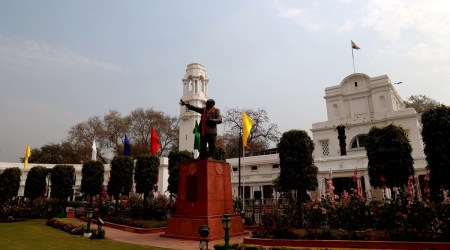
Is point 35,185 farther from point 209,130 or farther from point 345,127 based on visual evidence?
point 345,127

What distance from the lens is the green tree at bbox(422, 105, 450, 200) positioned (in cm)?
1216

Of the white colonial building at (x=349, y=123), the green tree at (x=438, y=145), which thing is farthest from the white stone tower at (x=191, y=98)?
the green tree at (x=438, y=145)

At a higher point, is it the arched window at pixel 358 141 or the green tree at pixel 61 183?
the arched window at pixel 358 141

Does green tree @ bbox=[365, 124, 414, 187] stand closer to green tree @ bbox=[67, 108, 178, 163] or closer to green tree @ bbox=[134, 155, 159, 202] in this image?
green tree @ bbox=[134, 155, 159, 202]

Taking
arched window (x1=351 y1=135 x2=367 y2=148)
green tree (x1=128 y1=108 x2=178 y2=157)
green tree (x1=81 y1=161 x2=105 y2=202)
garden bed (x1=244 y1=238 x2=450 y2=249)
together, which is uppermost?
green tree (x1=128 y1=108 x2=178 y2=157)

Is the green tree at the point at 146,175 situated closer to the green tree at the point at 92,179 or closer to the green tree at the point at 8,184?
the green tree at the point at 92,179

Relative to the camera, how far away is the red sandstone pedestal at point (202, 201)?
453 inches

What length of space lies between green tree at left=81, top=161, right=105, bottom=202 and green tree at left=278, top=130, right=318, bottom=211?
16196mm

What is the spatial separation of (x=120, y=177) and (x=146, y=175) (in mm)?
1964

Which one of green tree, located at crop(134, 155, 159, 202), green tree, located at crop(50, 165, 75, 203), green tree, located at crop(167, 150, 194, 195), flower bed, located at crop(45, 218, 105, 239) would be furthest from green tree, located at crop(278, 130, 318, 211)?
green tree, located at crop(50, 165, 75, 203)

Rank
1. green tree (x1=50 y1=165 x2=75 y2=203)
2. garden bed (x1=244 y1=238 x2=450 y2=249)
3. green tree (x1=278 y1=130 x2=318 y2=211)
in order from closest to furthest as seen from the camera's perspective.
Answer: garden bed (x1=244 y1=238 x2=450 y2=249) < green tree (x1=278 y1=130 x2=318 y2=211) < green tree (x1=50 y1=165 x2=75 y2=203)

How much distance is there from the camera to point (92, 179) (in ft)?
79.7

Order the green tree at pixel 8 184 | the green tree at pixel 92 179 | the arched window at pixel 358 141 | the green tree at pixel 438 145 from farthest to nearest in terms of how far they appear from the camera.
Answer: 1. the arched window at pixel 358 141
2. the green tree at pixel 92 179
3. the green tree at pixel 8 184
4. the green tree at pixel 438 145

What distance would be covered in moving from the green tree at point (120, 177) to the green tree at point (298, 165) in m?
12.4
